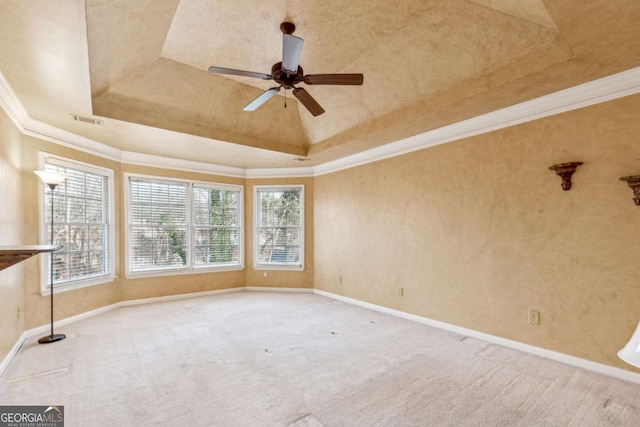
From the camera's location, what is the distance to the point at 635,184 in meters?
2.55

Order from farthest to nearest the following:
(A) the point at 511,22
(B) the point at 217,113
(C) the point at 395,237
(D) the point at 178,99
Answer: (C) the point at 395,237 < (B) the point at 217,113 < (D) the point at 178,99 < (A) the point at 511,22

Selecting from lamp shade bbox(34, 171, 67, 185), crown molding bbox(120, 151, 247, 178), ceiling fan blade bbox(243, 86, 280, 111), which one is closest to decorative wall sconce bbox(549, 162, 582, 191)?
ceiling fan blade bbox(243, 86, 280, 111)

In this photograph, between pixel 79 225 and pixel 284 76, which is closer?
pixel 284 76

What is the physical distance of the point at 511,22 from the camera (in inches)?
100.0

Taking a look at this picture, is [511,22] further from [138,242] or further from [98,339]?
[138,242]

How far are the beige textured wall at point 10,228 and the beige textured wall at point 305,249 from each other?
11.3 ft

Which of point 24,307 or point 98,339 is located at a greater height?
point 24,307

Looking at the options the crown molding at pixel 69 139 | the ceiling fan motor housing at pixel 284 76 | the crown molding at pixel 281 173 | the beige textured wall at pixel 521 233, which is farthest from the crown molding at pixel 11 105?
the beige textured wall at pixel 521 233

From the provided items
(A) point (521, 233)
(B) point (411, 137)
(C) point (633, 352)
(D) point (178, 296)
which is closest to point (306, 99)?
(B) point (411, 137)

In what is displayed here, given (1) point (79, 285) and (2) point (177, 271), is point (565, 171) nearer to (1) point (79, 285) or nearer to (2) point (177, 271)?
(2) point (177, 271)

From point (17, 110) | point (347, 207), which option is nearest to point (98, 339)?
point (17, 110)

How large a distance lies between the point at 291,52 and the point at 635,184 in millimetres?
3052

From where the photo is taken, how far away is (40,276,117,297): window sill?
395cm

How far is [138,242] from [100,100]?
267 cm
